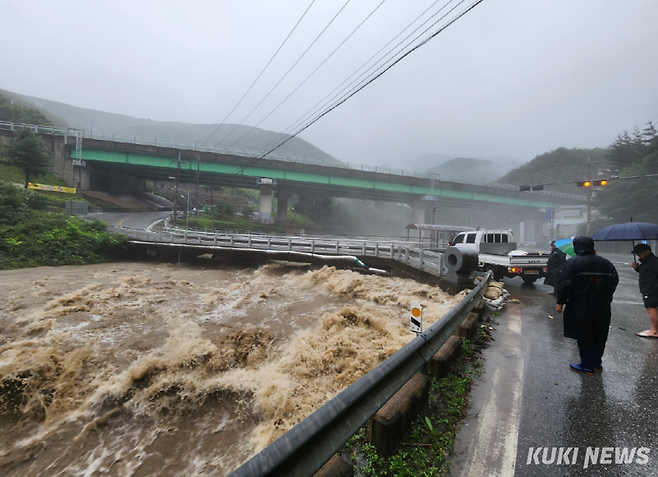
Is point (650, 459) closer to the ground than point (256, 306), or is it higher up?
higher up

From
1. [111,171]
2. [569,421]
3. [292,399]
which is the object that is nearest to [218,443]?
[292,399]

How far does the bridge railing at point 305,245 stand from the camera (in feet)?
40.2

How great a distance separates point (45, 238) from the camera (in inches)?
770

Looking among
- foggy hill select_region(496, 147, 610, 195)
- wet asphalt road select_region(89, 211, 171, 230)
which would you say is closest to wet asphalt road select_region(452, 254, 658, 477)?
wet asphalt road select_region(89, 211, 171, 230)

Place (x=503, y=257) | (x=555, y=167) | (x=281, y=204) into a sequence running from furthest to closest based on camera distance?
(x=555, y=167)
(x=281, y=204)
(x=503, y=257)

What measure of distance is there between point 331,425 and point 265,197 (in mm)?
47677

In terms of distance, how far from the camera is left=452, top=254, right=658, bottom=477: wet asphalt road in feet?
7.62

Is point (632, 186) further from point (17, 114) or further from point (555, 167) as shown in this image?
point (17, 114)

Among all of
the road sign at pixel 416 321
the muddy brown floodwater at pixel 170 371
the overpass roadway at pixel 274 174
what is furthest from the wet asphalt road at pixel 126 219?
the road sign at pixel 416 321

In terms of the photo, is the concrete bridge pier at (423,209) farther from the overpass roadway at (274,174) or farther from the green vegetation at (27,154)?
the green vegetation at (27,154)

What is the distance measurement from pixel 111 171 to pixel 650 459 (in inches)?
2485

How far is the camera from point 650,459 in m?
2.36

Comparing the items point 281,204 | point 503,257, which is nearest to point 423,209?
point 281,204

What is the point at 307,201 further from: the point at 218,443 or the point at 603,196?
the point at 218,443
